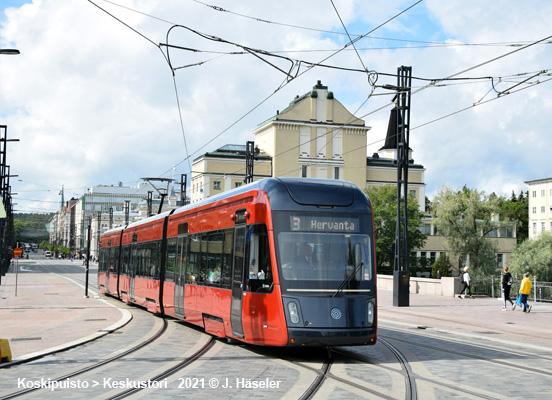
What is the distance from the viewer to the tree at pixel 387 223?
265 feet

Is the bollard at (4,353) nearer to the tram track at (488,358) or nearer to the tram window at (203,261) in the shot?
the tram window at (203,261)

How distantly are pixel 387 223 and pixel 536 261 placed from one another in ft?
57.1

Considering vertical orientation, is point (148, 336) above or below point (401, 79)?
below

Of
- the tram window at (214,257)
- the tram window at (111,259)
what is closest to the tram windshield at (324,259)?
the tram window at (214,257)

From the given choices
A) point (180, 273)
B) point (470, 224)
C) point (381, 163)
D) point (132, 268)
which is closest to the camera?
point (180, 273)

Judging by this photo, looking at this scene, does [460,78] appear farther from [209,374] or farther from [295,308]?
[209,374]

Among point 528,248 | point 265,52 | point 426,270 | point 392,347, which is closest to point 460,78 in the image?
point 265,52

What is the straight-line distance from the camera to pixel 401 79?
27.7m

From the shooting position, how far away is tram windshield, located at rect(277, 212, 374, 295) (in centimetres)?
1220

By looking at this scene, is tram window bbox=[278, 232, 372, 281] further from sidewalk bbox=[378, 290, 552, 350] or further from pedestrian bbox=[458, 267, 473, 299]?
pedestrian bbox=[458, 267, 473, 299]

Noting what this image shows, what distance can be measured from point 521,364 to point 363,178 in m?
86.8

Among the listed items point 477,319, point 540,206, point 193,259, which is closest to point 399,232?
point 477,319

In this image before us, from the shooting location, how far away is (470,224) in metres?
70.9

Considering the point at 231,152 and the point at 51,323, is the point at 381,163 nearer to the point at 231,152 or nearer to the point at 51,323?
the point at 231,152
